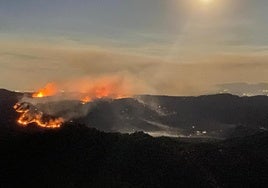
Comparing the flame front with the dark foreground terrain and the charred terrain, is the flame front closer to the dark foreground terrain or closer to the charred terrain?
the charred terrain

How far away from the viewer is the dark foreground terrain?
453 feet

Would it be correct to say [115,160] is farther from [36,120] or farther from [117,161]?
[36,120]

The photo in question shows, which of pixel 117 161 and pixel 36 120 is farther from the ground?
pixel 36 120

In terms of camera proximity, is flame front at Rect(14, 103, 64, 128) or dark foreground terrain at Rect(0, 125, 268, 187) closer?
dark foreground terrain at Rect(0, 125, 268, 187)

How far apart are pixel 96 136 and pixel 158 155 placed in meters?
20.6

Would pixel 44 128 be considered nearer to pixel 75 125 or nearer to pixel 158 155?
pixel 75 125

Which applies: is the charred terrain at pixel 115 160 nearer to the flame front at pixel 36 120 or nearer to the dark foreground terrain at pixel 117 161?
the dark foreground terrain at pixel 117 161

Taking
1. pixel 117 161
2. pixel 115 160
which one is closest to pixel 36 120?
pixel 115 160

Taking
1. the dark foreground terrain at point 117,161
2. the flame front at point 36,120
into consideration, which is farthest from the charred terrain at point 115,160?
the flame front at point 36,120

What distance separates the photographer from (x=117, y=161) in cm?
15175

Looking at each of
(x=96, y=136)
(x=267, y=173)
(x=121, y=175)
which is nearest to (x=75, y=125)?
(x=96, y=136)

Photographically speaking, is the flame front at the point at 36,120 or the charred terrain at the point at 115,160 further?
the flame front at the point at 36,120

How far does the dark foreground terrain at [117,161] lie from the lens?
453 ft

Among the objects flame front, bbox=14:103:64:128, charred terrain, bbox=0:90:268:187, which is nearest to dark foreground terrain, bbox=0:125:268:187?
charred terrain, bbox=0:90:268:187
